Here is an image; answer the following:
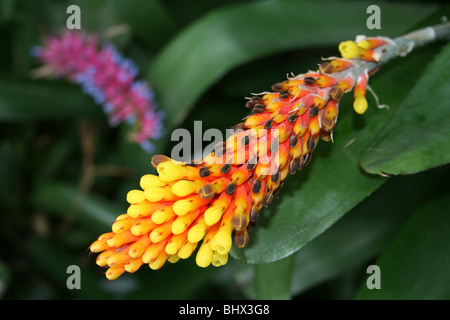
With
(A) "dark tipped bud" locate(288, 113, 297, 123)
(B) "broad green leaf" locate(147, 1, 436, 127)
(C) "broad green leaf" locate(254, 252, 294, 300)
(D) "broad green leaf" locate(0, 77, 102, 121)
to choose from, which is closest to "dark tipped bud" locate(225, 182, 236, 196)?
(A) "dark tipped bud" locate(288, 113, 297, 123)

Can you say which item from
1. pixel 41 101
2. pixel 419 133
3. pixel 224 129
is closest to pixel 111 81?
pixel 41 101

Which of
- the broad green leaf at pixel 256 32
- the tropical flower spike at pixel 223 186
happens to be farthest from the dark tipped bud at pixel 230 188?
the broad green leaf at pixel 256 32

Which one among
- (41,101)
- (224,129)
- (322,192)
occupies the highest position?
(41,101)

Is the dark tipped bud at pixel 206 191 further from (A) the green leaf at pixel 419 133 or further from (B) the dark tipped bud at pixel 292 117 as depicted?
(A) the green leaf at pixel 419 133

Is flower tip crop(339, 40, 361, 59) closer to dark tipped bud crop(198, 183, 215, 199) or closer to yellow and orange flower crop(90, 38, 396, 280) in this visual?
yellow and orange flower crop(90, 38, 396, 280)

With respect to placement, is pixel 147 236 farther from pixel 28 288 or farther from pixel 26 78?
pixel 28 288

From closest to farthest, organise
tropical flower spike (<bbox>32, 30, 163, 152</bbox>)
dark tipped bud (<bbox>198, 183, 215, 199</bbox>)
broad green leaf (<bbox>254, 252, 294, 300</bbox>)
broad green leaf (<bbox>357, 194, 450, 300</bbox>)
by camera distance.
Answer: dark tipped bud (<bbox>198, 183, 215, 199</bbox>) → broad green leaf (<bbox>357, 194, 450, 300</bbox>) → broad green leaf (<bbox>254, 252, 294, 300</bbox>) → tropical flower spike (<bbox>32, 30, 163, 152</bbox>)

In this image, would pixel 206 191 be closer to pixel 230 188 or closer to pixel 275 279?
pixel 230 188
